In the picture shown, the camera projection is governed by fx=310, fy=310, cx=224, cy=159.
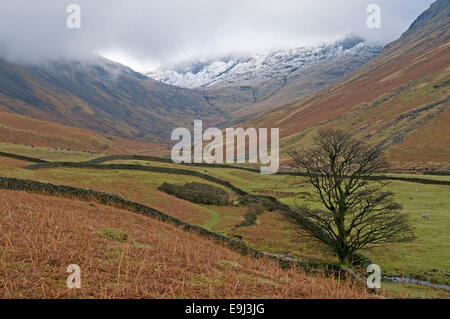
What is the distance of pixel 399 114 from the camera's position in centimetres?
11938

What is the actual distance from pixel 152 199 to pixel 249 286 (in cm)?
3351

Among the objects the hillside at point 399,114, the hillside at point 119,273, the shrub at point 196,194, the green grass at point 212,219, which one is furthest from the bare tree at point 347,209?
the hillside at point 399,114

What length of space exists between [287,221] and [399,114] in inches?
4044

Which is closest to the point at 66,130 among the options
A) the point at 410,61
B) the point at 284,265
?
the point at 284,265

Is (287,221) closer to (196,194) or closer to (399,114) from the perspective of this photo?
(196,194)

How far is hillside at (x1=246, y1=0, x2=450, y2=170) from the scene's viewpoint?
95.9 meters

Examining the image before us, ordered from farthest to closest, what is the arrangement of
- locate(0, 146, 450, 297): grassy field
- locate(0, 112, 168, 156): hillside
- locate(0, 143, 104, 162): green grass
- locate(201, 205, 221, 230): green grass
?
locate(0, 112, 168, 156): hillside → locate(0, 143, 104, 162): green grass → locate(201, 205, 221, 230): green grass → locate(0, 146, 450, 297): grassy field

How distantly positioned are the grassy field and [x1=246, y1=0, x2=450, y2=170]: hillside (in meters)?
48.9

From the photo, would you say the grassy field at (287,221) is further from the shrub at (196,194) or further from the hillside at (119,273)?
the hillside at (119,273)

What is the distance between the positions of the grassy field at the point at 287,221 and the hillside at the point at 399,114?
4891cm

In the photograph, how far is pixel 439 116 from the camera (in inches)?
4213

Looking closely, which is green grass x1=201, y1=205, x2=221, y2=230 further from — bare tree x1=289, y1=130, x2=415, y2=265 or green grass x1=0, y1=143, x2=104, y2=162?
green grass x1=0, y1=143, x2=104, y2=162

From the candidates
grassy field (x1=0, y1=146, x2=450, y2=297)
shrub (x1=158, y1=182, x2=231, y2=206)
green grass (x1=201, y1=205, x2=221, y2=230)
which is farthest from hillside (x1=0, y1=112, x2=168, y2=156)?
green grass (x1=201, y1=205, x2=221, y2=230)
